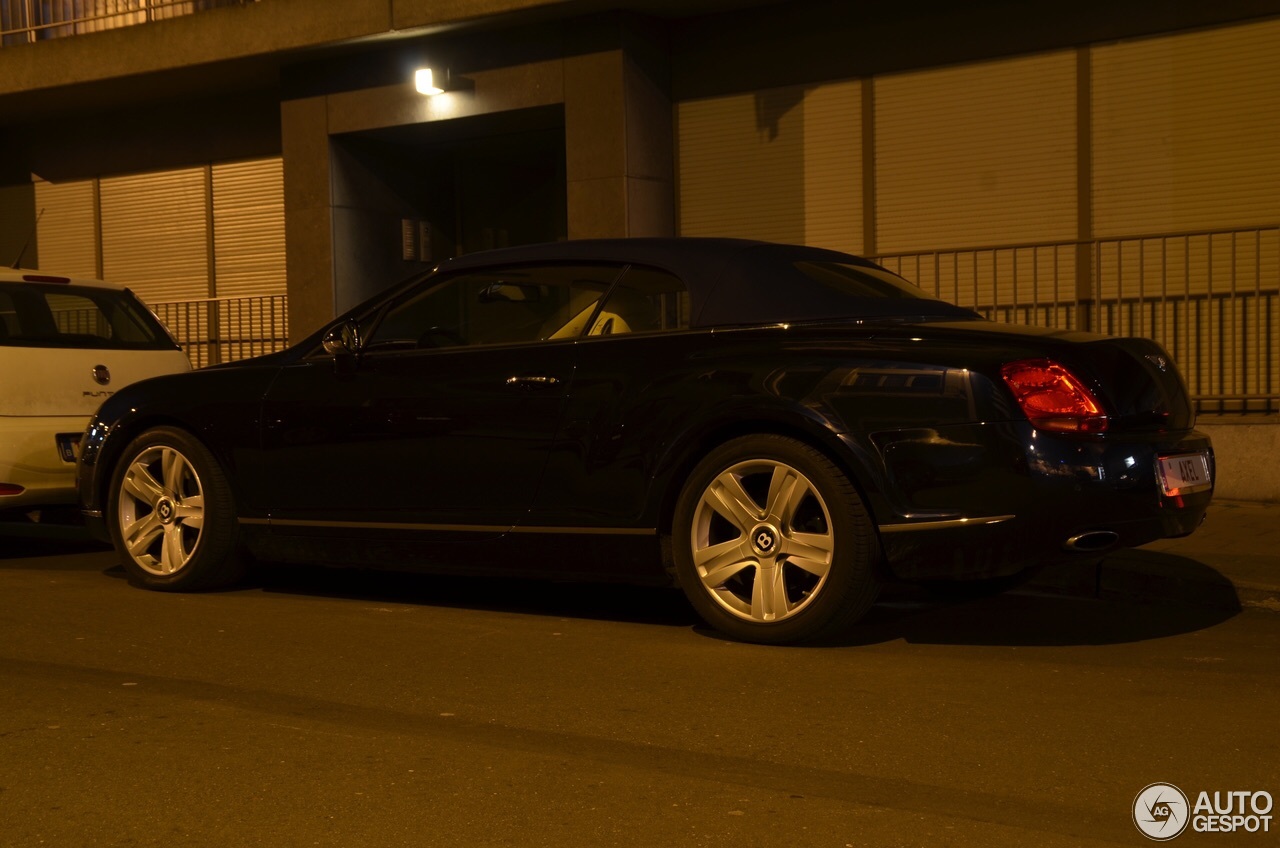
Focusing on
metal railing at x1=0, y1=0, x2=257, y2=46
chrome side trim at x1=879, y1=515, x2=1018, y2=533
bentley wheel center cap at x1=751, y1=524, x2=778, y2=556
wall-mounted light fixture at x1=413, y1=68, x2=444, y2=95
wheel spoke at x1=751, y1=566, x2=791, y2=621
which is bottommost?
wheel spoke at x1=751, y1=566, x2=791, y2=621

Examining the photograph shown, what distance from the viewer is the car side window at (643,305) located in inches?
240

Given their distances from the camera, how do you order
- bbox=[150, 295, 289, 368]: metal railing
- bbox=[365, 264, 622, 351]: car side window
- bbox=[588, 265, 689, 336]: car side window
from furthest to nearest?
bbox=[150, 295, 289, 368]: metal railing
bbox=[365, 264, 622, 351]: car side window
bbox=[588, 265, 689, 336]: car side window

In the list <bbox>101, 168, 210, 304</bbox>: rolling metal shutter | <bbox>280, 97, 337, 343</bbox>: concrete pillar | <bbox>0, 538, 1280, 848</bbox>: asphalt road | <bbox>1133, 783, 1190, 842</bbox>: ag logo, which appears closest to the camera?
<bbox>1133, 783, 1190, 842</bbox>: ag logo

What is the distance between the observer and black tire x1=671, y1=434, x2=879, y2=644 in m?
5.50

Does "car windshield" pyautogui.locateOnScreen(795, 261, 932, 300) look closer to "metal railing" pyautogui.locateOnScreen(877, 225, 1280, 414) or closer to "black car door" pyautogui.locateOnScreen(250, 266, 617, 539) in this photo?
"black car door" pyautogui.locateOnScreen(250, 266, 617, 539)

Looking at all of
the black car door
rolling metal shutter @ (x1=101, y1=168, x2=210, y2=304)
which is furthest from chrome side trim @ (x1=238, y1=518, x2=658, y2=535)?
rolling metal shutter @ (x1=101, y1=168, x2=210, y2=304)

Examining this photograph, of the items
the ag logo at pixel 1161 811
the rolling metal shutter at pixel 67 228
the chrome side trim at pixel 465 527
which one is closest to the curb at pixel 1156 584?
the chrome side trim at pixel 465 527

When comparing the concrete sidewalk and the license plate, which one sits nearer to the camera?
the license plate

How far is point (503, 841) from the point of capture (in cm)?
353

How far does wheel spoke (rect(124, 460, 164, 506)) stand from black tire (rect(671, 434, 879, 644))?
2.66 metres

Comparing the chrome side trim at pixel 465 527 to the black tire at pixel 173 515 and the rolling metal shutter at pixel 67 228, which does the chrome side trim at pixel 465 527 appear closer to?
the black tire at pixel 173 515

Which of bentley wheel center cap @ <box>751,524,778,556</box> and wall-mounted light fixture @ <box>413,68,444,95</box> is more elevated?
wall-mounted light fixture @ <box>413,68,444,95</box>

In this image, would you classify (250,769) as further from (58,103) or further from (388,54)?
(58,103)

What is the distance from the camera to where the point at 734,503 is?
225 inches
